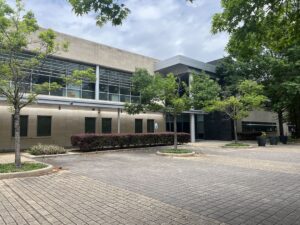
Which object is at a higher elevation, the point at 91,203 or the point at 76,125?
the point at 76,125

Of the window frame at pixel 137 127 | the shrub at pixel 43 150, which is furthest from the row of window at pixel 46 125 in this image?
the shrub at pixel 43 150

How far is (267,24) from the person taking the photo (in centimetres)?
582

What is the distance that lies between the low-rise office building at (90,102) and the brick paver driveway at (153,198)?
9756 mm

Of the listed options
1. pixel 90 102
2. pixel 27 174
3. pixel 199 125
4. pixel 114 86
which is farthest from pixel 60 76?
pixel 199 125

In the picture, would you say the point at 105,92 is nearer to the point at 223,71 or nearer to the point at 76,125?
the point at 76,125

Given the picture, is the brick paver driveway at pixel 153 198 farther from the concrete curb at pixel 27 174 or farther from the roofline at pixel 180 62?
the roofline at pixel 180 62

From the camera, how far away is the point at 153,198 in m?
6.34

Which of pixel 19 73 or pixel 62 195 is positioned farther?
pixel 19 73

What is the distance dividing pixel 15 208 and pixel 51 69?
1681 centimetres

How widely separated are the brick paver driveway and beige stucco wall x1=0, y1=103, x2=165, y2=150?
10.5 meters

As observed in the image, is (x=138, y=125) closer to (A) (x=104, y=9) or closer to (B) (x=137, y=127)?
(B) (x=137, y=127)

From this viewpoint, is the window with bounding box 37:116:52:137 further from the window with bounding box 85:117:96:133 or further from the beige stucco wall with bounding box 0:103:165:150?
the window with bounding box 85:117:96:133

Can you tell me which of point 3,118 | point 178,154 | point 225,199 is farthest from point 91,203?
point 3,118

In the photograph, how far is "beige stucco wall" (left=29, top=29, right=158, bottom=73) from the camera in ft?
71.8
